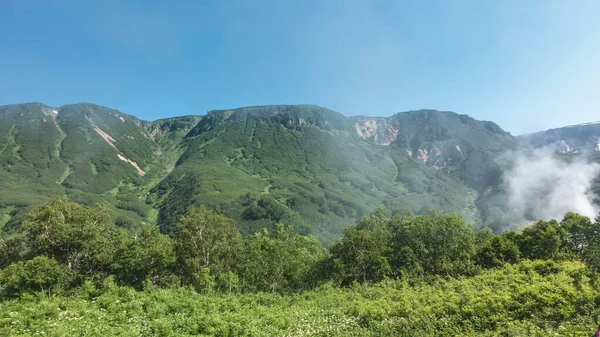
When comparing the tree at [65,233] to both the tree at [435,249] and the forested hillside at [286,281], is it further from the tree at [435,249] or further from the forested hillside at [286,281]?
the tree at [435,249]

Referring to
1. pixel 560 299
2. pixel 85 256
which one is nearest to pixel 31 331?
pixel 85 256

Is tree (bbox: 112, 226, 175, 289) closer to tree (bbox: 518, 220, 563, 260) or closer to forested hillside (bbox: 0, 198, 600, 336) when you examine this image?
forested hillside (bbox: 0, 198, 600, 336)

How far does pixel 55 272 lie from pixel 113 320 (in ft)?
68.1

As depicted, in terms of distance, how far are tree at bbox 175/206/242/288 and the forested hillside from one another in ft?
0.61

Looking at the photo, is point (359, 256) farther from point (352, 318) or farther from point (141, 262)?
point (141, 262)

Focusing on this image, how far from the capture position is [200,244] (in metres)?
41.3

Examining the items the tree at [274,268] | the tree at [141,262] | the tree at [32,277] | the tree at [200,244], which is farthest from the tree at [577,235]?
the tree at [32,277]

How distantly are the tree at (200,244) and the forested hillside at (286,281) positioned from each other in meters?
0.19

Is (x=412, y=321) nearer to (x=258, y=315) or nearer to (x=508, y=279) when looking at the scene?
(x=258, y=315)

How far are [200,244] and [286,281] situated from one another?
54.8 feet

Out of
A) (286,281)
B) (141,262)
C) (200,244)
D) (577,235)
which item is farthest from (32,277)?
(577,235)

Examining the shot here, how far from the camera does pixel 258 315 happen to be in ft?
74.0

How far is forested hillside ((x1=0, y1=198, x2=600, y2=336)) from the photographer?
17.3 meters

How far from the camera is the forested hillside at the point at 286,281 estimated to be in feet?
56.6
